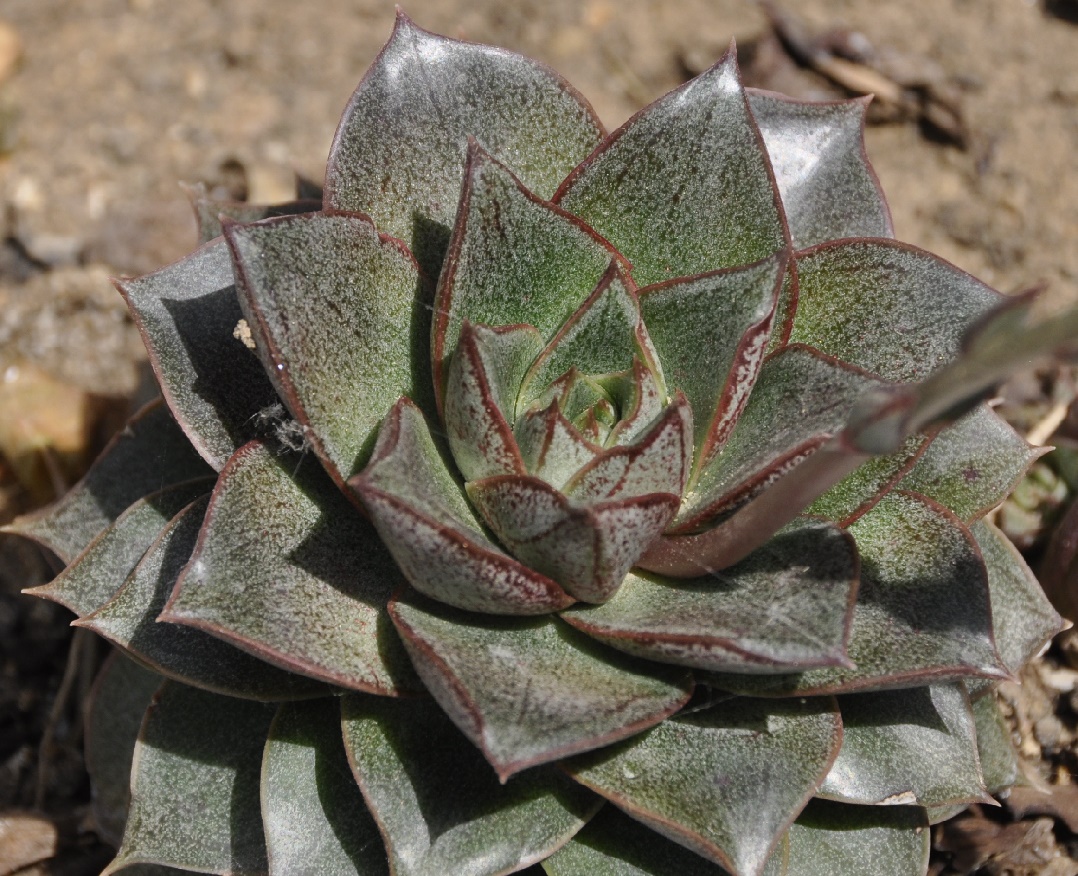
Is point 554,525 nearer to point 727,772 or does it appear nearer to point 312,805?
point 727,772

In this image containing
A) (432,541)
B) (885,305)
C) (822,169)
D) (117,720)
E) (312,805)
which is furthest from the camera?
(117,720)

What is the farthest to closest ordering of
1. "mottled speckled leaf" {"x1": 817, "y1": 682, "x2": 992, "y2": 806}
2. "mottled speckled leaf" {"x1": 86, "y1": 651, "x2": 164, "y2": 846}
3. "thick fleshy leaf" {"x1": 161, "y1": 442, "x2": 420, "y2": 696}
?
"mottled speckled leaf" {"x1": 86, "y1": 651, "x2": 164, "y2": 846} < "mottled speckled leaf" {"x1": 817, "y1": 682, "x2": 992, "y2": 806} < "thick fleshy leaf" {"x1": 161, "y1": 442, "x2": 420, "y2": 696}

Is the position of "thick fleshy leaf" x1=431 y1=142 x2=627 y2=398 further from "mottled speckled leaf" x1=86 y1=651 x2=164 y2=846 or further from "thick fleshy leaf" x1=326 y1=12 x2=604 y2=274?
"mottled speckled leaf" x1=86 y1=651 x2=164 y2=846

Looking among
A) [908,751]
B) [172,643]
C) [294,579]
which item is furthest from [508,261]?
[908,751]

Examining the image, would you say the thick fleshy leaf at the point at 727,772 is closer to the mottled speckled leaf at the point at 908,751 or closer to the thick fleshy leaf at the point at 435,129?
the mottled speckled leaf at the point at 908,751

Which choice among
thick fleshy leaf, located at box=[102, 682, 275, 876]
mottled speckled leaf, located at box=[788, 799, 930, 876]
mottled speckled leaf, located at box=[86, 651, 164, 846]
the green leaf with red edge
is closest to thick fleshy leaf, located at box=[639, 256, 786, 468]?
the green leaf with red edge

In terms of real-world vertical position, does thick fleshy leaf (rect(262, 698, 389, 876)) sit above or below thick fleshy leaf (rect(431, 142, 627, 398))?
below

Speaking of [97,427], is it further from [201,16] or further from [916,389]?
[916,389]
